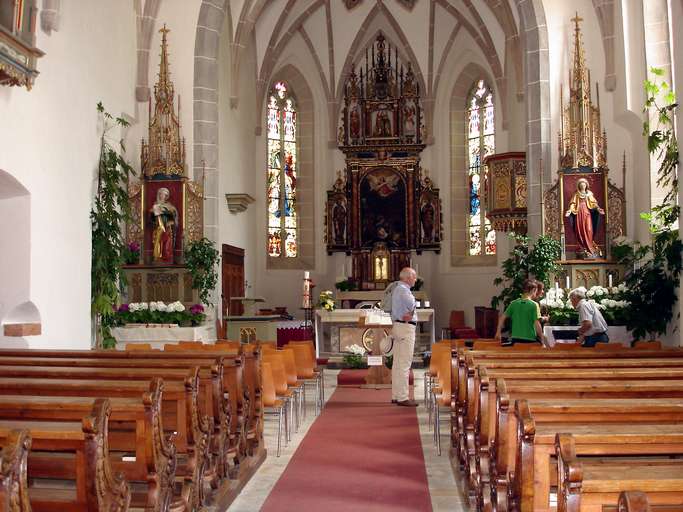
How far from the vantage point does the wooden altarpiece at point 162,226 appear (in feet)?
47.2

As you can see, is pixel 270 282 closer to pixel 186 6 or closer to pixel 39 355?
pixel 186 6

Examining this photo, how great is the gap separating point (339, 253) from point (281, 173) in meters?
2.92

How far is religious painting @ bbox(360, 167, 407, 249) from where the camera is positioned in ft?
75.5

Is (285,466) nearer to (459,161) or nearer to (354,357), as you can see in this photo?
(354,357)

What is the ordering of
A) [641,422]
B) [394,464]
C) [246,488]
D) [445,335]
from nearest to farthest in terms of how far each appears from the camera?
1. [641,422]
2. [246,488]
3. [394,464]
4. [445,335]

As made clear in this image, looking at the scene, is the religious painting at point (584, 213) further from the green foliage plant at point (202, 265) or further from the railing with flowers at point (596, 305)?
the green foliage plant at point (202, 265)

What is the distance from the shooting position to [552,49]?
14.9 m

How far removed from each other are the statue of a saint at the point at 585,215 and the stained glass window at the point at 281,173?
10982 mm

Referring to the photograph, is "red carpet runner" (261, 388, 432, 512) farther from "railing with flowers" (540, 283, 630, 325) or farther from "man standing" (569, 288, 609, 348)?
"railing with flowers" (540, 283, 630, 325)

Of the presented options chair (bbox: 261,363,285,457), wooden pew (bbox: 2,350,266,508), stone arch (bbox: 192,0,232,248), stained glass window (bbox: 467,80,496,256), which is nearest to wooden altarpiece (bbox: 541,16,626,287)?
stone arch (bbox: 192,0,232,248)

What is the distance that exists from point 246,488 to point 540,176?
10074 mm

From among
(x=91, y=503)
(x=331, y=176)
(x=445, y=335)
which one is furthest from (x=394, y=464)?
(x=331, y=176)

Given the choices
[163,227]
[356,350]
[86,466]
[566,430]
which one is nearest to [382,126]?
[163,227]

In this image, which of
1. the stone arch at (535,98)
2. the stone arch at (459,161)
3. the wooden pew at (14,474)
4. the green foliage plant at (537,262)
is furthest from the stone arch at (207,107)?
the wooden pew at (14,474)
